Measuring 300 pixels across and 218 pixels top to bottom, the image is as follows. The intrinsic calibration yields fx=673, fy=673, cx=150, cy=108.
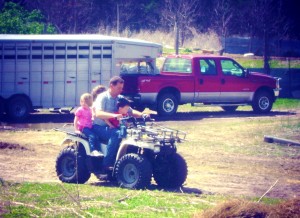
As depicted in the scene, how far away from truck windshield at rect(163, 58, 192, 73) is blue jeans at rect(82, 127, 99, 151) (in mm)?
12622

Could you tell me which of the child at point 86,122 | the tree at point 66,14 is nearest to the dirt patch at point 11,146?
the child at point 86,122

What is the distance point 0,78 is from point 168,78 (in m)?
5.73

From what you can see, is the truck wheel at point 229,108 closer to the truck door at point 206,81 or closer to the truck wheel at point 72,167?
the truck door at point 206,81

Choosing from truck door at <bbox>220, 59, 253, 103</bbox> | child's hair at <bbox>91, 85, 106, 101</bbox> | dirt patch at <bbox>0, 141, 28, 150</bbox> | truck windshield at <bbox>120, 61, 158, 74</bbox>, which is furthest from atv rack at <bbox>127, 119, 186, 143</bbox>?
truck door at <bbox>220, 59, 253, 103</bbox>

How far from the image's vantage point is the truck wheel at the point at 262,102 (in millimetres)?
25078

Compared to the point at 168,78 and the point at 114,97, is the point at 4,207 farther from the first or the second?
the point at 168,78

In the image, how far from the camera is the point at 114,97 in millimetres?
11508

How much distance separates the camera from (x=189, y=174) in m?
13.1

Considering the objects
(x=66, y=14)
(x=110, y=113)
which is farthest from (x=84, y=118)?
(x=66, y=14)

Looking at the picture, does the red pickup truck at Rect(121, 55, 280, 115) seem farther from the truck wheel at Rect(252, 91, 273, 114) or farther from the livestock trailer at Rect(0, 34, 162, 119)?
the livestock trailer at Rect(0, 34, 162, 119)

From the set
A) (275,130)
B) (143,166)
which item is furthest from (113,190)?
(275,130)

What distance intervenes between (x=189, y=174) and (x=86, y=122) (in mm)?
2524

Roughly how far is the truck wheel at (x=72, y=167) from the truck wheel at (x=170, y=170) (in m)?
1.31

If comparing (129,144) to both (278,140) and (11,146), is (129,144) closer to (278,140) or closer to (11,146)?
(11,146)
